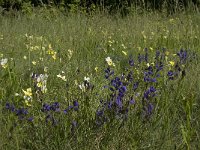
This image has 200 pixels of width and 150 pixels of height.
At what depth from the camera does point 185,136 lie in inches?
75.9

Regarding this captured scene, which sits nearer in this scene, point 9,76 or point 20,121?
point 20,121

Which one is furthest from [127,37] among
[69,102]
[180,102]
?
[69,102]

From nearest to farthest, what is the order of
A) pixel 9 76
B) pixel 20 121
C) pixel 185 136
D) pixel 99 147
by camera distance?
pixel 185 136 < pixel 99 147 < pixel 20 121 < pixel 9 76

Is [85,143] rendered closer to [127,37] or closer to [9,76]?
[9,76]

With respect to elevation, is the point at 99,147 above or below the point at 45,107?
below

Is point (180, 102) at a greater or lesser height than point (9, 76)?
lesser

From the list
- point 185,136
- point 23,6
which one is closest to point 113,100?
point 185,136

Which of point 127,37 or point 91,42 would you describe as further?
point 127,37

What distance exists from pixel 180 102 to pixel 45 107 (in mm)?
995

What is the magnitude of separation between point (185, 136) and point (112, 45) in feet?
9.97

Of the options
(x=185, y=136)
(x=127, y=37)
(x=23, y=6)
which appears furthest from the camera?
(x=23, y=6)

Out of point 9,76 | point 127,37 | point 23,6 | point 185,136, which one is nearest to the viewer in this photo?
point 185,136

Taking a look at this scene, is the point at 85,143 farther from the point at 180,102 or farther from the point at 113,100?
the point at 180,102

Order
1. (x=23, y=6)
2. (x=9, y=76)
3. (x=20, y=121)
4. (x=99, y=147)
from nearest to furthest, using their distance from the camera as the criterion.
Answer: (x=99, y=147)
(x=20, y=121)
(x=9, y=76)
(x=23, y=6)
